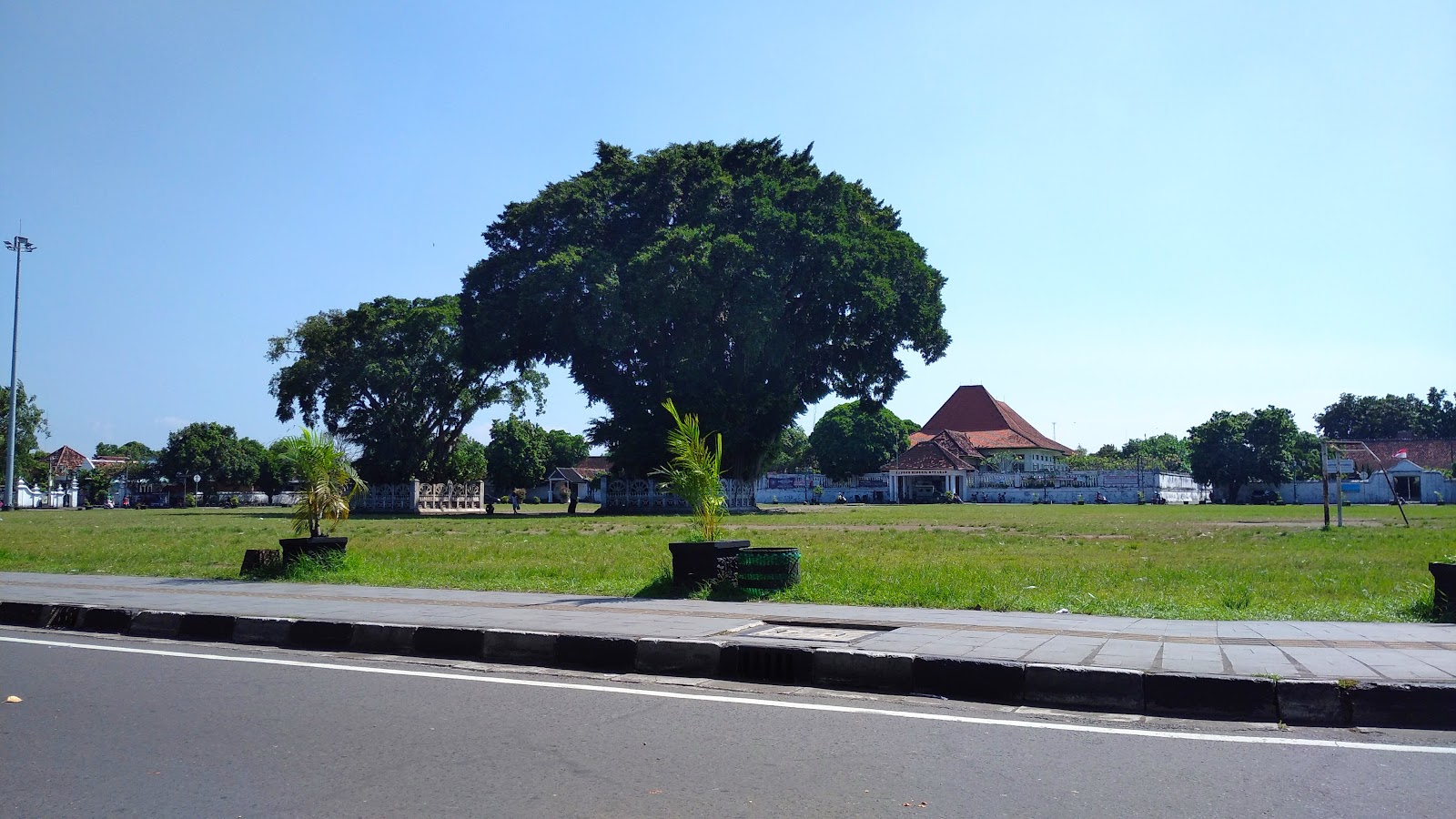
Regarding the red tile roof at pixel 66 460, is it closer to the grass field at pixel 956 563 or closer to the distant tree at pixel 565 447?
the distant tree at pixel 565 447

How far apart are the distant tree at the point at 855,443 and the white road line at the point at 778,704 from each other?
8297 cm

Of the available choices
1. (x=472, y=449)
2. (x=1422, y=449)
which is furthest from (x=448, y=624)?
(x=1422, y=449)

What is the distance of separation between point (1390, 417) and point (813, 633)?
410ft

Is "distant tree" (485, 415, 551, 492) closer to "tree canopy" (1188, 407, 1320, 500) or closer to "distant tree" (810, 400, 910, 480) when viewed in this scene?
"distant tree" (810, 400, 910, 480)

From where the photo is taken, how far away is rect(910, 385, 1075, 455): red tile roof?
104 meters

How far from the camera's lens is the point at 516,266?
50.7 m

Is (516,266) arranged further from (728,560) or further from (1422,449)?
(1422,449)

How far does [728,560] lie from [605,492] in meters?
44.1

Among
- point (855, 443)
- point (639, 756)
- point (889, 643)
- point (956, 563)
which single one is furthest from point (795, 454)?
point (639, 756)

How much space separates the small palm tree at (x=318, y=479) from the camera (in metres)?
15.6

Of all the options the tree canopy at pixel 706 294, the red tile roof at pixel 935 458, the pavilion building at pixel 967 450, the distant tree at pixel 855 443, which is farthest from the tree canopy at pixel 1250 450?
the tree canopy at pixel 706 294

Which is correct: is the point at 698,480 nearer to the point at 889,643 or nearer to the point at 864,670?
the point at 889,643

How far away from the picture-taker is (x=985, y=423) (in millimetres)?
108562

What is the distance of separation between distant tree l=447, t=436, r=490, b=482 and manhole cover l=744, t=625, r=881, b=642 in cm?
5968
